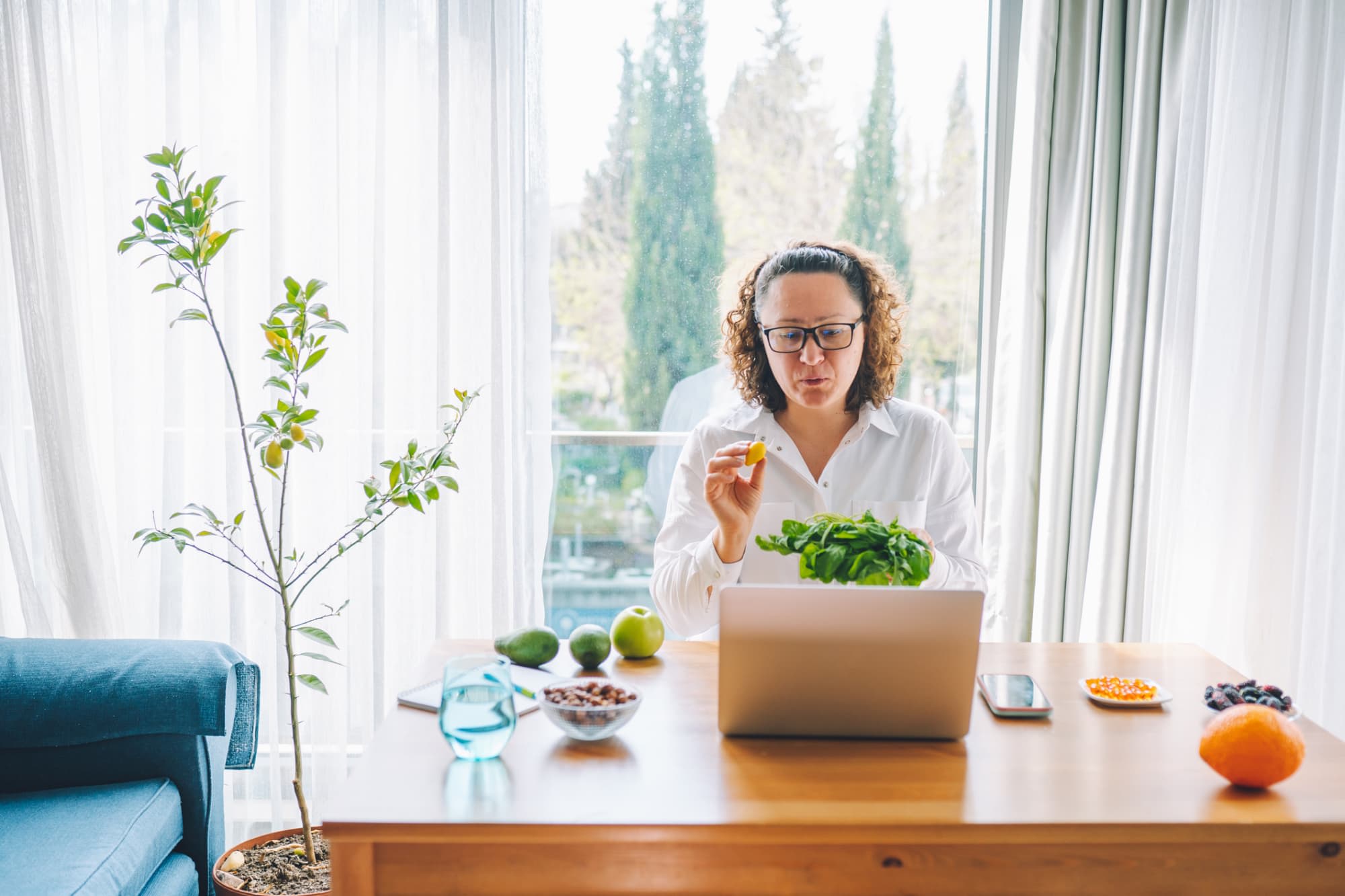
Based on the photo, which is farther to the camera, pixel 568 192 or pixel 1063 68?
pixel 568 192

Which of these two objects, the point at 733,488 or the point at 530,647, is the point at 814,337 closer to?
the point at 733,488

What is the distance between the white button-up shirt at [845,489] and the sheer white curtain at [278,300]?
0.80 metres

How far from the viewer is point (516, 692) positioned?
4.84 feet

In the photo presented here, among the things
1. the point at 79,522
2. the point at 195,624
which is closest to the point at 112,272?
the point at 79,522

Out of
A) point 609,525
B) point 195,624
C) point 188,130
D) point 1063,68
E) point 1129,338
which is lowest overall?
point 195,624

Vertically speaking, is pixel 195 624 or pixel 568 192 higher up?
pixel 568 192

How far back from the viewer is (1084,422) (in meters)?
2.65

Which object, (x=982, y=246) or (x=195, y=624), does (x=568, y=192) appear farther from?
(x=195, y=624)

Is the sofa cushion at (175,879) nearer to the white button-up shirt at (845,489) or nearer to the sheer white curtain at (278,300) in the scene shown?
the sheer white curtain at (278,300)

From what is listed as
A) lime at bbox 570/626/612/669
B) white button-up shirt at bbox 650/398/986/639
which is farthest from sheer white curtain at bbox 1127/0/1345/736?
lime at bbox 570/626/612/669

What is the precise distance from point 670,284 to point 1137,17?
1.36 metres

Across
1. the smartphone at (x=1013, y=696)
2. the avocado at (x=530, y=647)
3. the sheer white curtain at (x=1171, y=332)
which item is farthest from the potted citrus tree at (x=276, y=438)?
the sheer white curtain at (x=1171, y=332)

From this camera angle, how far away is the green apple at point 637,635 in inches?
64.2

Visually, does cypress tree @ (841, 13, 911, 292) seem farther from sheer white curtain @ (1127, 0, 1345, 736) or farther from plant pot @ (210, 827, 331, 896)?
plant pot @ (210, 827, 331, 896)
